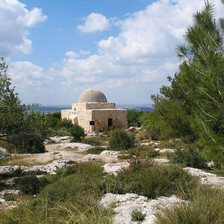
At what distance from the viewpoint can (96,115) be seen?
22.0 meters

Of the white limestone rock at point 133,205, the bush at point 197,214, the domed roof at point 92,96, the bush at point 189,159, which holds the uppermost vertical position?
the domed roof at point 92,96

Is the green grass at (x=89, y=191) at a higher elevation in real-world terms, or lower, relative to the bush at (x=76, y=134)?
higher

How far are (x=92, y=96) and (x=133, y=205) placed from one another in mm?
22618

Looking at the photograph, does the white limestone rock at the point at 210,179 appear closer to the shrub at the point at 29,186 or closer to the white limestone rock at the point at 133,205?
the white limestone rock at the point at 133,205

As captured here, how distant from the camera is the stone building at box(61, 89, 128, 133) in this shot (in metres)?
22.1

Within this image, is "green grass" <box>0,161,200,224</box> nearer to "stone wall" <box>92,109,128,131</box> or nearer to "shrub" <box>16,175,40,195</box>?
"shrub" <box>16,175,40,195</box>

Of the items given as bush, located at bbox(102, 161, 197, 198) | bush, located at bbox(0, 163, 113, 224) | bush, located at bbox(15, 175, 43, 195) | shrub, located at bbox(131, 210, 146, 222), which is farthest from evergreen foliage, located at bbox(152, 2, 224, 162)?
bush, located at bbox(15, 175, 43, 195)

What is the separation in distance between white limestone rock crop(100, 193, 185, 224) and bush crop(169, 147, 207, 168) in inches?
160

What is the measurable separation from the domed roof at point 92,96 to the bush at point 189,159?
59.5ft

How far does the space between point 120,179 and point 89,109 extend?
18.0 meters

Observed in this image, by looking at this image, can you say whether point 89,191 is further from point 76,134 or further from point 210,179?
point 76,134

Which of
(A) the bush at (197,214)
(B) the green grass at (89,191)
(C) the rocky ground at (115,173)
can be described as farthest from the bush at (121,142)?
(A) the bush at (197,214)

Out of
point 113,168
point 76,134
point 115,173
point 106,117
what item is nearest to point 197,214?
point 115,173

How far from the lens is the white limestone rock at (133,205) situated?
335 centimetres
